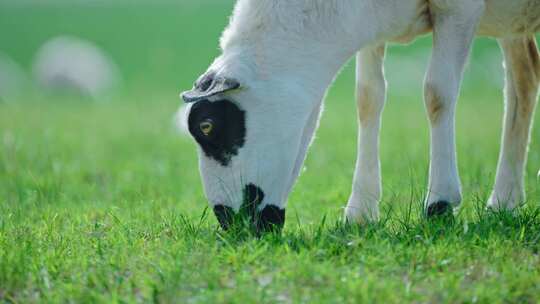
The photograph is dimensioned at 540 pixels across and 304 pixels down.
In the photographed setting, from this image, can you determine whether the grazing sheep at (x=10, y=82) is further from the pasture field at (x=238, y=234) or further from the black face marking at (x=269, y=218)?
the black face marking at (x=269, y=218)

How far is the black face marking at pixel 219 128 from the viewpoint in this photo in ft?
16.8

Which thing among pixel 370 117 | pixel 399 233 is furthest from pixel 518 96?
pixel 399 233

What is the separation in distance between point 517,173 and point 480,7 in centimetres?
174

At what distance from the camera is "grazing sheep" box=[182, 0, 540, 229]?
5180mm

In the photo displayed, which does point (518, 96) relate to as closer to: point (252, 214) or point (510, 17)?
point (510, 17)

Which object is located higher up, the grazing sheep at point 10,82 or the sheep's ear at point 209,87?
the grazing sheep at point 10,82

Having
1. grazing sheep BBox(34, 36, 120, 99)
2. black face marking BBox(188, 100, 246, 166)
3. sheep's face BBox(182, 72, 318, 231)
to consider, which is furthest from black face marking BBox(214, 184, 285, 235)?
grazing sheep BBox(34, 36, 120, 99)

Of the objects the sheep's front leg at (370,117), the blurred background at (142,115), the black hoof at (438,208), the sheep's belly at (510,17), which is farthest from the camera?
the blurred background at (142,115)

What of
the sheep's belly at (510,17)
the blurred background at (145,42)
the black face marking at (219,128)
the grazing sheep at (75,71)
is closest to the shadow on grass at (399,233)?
the black face marking at (219,128)

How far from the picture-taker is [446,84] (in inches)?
223

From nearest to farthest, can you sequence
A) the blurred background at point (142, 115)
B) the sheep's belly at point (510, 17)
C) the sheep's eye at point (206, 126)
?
the sheep's eye at point (206, 126) → the sheep's belly at point (510, 17) → the blurred background at point (142, 115)

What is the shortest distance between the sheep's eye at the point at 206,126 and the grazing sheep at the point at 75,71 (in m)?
22.0

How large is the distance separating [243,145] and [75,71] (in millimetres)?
23148

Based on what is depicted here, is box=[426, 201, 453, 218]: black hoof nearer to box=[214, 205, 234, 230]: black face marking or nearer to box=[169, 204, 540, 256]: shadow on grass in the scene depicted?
box=[169, 204, 540, 256]: shadow on grass
